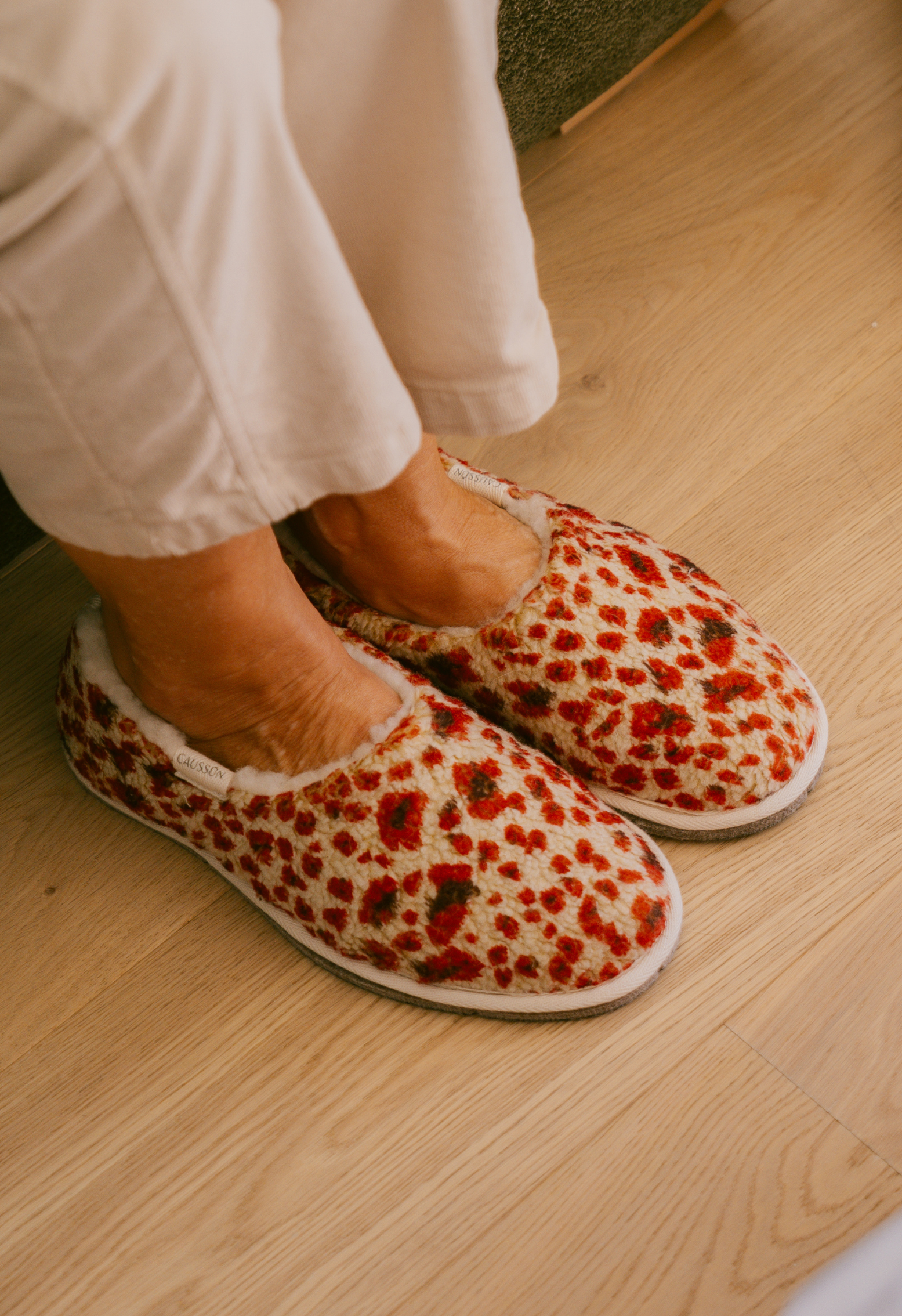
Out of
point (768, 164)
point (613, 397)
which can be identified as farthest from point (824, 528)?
point (768, 164)

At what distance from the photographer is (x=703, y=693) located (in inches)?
23.2

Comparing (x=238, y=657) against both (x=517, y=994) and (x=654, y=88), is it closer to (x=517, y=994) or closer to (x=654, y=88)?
(x=517, y=994)

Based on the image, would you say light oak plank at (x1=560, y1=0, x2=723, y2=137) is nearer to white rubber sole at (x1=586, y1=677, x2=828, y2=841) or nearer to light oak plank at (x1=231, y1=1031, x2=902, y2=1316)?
white rubber sole at (x1=586, y1=677, x2=828, y2=841)

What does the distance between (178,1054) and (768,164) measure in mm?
976

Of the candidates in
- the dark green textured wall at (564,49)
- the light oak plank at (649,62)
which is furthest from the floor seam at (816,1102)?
the light oak plank at (649,62)

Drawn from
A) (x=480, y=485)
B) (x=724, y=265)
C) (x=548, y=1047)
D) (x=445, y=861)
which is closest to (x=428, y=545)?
(x=480, y=485)

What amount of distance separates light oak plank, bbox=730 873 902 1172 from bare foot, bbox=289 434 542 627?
0.28m

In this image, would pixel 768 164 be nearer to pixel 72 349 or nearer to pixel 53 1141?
pixel 72 349

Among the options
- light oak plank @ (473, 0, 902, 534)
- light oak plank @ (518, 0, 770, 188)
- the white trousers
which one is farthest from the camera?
light oak plank @ (518, 0, 770, 188)

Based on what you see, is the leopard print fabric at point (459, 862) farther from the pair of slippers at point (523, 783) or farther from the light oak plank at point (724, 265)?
the light oak plank at point (724, 265)

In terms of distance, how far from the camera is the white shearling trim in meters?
0.58

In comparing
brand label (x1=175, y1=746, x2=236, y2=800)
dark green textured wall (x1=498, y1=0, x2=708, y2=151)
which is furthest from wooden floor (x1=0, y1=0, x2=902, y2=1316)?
dark green textured wall (x1=498, y1=0, x2=708, y2=151)

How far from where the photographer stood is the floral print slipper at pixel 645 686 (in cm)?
59

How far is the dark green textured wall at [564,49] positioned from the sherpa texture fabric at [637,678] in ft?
1.61
